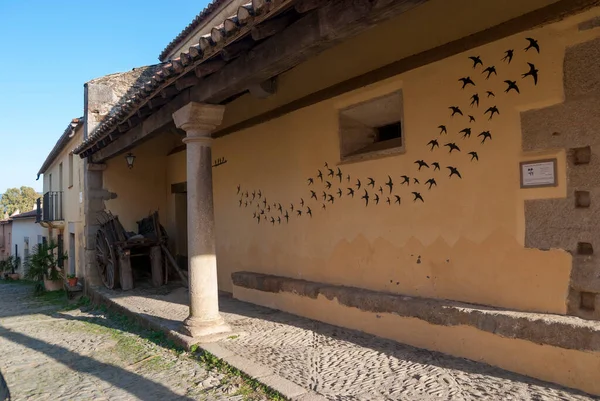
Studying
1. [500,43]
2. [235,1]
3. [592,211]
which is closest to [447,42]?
[500,43]

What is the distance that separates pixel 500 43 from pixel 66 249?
1344 cm

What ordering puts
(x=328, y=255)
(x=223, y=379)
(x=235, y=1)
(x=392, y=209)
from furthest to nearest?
(x=235, y=1)
(x=328, y=255)
(x=392, y=209)
(x=223, y=379)

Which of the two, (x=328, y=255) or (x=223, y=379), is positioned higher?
(x=328, y=255)

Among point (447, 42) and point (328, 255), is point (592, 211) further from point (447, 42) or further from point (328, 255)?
point (328, 255)

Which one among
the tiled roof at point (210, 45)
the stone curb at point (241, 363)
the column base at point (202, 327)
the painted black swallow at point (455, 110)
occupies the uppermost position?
the tiled roof at point (210, 45)

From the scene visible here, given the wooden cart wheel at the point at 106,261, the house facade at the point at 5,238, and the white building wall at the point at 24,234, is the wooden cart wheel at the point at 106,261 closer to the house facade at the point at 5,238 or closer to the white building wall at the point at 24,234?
the white building wall at the point at 24,234

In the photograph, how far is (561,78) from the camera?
3393 mm

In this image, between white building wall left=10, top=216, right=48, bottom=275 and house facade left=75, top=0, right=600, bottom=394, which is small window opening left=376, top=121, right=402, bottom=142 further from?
white building wall left=10, top=216, right=48, bottom=275

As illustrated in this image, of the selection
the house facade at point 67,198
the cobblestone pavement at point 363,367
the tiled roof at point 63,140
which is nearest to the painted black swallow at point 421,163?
the cobblestone pavement at point 363,367

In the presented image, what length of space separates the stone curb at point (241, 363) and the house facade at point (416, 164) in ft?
0.76

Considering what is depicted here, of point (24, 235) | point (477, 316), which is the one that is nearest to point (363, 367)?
point (477, 316)

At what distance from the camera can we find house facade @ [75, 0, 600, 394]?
334 centimetres

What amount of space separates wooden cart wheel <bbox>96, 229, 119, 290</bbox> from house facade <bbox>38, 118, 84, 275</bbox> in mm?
1364

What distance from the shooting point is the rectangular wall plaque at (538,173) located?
346 centimetres
